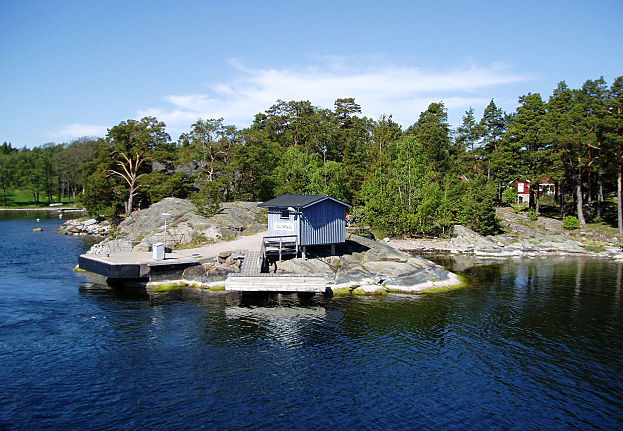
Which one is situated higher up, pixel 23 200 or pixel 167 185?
pixel 167 185

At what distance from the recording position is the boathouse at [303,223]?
3256 cm

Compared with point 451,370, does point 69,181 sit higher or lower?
higher

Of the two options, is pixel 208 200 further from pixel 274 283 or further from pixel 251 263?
pixel 274 283

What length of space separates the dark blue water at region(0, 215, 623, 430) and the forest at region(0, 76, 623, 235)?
80.2 ft

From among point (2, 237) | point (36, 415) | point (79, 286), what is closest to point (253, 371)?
point (36, 415)

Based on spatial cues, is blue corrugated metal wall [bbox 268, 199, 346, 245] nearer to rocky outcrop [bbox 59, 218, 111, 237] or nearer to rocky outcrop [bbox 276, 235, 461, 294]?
rocky outcrop [bbox 276, 235, 461, 294]

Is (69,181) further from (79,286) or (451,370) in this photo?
(451,370)

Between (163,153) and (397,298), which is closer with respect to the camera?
(397,298)

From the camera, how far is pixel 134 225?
48.6m

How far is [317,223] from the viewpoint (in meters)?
33.7

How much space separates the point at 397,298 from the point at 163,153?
142ft

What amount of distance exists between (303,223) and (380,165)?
1194 inches

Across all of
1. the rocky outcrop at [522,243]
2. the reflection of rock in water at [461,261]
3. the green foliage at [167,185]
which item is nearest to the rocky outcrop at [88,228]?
the green foliage at [167,185]

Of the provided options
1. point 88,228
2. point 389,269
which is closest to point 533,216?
point 389,269
